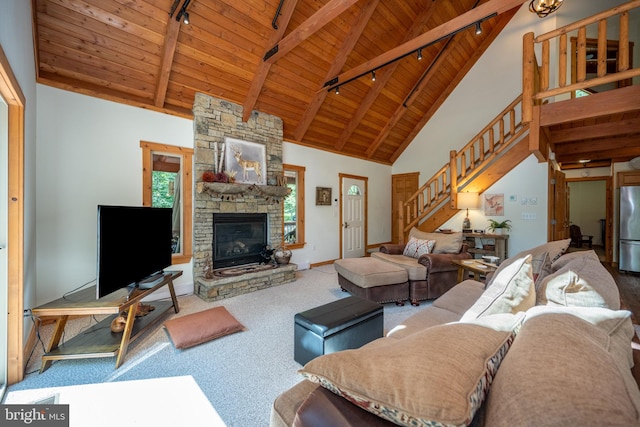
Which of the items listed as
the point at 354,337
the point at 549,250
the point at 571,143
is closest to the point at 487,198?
the point at 571,143

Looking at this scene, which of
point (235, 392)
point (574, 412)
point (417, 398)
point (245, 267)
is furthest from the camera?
point (245, 267)

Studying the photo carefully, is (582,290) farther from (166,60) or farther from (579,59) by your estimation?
(166,60)

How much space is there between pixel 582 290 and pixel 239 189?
3.99m

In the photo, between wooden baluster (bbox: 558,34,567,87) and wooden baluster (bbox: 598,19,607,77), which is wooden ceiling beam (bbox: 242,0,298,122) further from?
wooden baluster (bbox: 598,19,607,77)

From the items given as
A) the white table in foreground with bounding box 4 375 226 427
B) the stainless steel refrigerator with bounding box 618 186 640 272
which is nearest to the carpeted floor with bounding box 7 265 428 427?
the white table in foreground with bounding box 4 375 226 427

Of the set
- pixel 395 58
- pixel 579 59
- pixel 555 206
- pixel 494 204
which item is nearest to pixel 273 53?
pixel 395 58

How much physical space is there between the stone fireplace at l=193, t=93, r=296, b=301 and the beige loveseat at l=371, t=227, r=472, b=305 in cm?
200

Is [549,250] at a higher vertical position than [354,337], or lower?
higher

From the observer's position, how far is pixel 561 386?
53cm

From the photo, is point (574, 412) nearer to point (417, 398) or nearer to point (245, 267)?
point (417, 398)

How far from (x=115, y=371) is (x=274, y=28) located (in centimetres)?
433

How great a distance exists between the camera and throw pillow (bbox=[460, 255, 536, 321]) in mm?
1347

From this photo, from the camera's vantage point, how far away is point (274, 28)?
3.73m

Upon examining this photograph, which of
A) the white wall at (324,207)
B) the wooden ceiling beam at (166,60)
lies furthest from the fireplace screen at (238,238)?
the wooden ceiling beam at (166,60)
